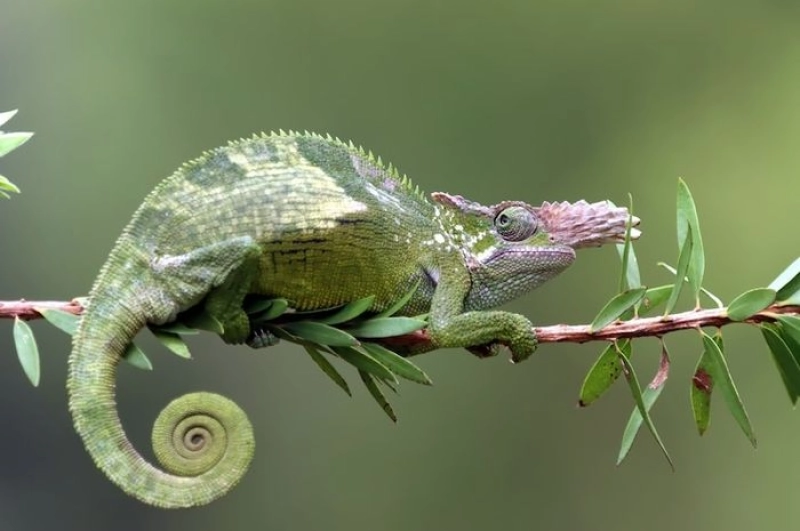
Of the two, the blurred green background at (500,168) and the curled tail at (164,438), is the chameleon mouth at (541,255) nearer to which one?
the curled tail at (164,438)

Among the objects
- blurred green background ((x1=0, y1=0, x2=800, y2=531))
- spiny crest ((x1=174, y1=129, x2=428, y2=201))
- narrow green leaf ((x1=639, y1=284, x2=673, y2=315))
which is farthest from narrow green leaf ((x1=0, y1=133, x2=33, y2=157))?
blurred green background ((x1=0, y1=0, x2=800, y2=531))

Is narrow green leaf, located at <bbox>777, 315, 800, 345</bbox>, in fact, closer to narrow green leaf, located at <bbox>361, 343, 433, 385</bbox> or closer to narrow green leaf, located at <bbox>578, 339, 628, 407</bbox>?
narrow green leaf, located at <bbox>578, 339, 628, 407</bbox>

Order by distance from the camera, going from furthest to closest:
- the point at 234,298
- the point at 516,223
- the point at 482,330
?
1. the point at 516,223
2. the point at 482,330
3. the point at 234,298

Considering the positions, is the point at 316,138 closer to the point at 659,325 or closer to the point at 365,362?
the point at 365,362

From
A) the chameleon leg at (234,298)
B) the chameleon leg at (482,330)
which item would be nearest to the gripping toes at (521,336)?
the chameleon leg at (482,330)

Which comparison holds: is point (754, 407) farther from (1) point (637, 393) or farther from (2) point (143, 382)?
(2) point (143, 382)

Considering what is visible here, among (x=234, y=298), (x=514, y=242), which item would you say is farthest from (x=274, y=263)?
(x=514, y=242)

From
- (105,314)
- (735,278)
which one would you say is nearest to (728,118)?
(735,278)

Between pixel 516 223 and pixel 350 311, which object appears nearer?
pixel 350 311
